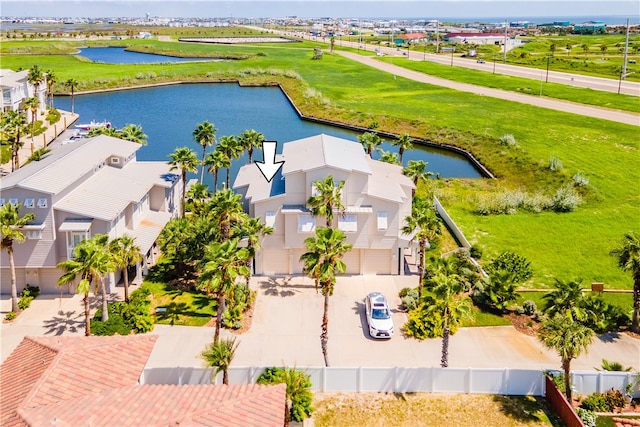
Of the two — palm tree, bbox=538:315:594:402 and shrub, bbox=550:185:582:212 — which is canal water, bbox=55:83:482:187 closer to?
shrub, bbox=550:185:582:212

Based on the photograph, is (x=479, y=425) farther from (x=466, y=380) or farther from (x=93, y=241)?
(x=93, y=241)

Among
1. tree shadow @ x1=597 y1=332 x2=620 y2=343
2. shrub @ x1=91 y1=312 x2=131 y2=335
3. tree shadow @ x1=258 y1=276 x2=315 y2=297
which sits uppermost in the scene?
shrub @ x1=91 y1=312 x2=131 y2=335

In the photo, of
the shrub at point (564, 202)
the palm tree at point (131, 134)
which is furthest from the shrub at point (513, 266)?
the palm tree at point (131, 134)

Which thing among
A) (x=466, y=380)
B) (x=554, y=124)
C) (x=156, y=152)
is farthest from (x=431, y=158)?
(x=466, y=380)

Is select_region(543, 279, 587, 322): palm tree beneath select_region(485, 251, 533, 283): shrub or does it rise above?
above

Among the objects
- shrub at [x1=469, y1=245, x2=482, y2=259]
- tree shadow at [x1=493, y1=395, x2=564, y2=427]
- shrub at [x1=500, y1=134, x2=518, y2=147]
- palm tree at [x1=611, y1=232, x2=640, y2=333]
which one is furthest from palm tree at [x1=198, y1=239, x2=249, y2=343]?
shrub at [x1=500, y1=134, x2=518, y2=147]

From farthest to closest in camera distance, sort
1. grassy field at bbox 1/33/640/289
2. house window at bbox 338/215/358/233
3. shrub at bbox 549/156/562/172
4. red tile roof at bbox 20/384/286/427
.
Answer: shrub at bbox 549/156/562/172 → grassy field at bbox 1/33/640/289 → house window at bbox 338/215/358/233 → red tile roof at bbox 20/384/286/427
